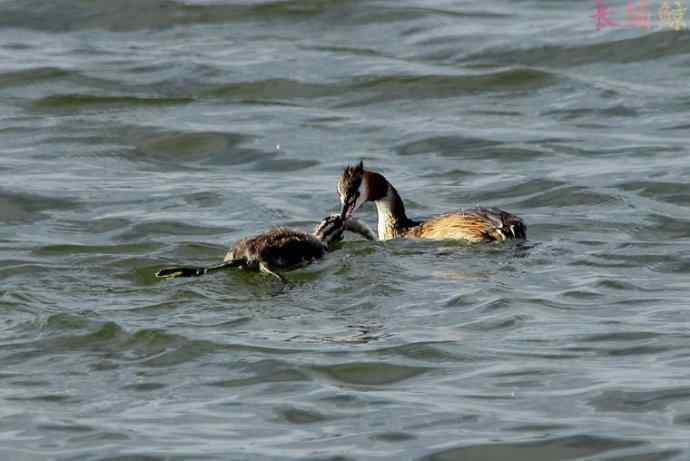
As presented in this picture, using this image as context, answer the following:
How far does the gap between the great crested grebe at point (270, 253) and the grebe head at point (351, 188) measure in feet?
2.40

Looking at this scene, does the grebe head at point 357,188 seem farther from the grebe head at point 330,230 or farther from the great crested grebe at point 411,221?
the grebe head at point 330,230

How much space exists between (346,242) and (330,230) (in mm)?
292

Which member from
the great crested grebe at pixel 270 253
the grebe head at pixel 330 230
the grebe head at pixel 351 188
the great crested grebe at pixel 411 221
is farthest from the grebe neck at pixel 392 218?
the great crested grebe at pixel 270 253

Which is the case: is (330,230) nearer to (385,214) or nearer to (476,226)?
(385,214)

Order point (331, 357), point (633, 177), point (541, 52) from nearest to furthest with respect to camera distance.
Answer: point (331, 357) → point (633, 177) → point (541, 52)

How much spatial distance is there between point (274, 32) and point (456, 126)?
477 centimetres

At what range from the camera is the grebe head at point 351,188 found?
12477 millimetres


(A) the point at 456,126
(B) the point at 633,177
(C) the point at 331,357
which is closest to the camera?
(C) the point at 331,357

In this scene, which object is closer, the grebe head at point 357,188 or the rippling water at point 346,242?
the rippling water at point 346,242

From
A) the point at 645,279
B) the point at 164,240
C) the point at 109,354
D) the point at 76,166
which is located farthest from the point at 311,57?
the point at 109,354

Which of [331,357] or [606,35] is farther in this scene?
[606,35]

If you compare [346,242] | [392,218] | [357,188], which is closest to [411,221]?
[392,218]

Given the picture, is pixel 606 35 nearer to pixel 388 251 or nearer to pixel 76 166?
pixel 76 166

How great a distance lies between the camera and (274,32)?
2088 cm
